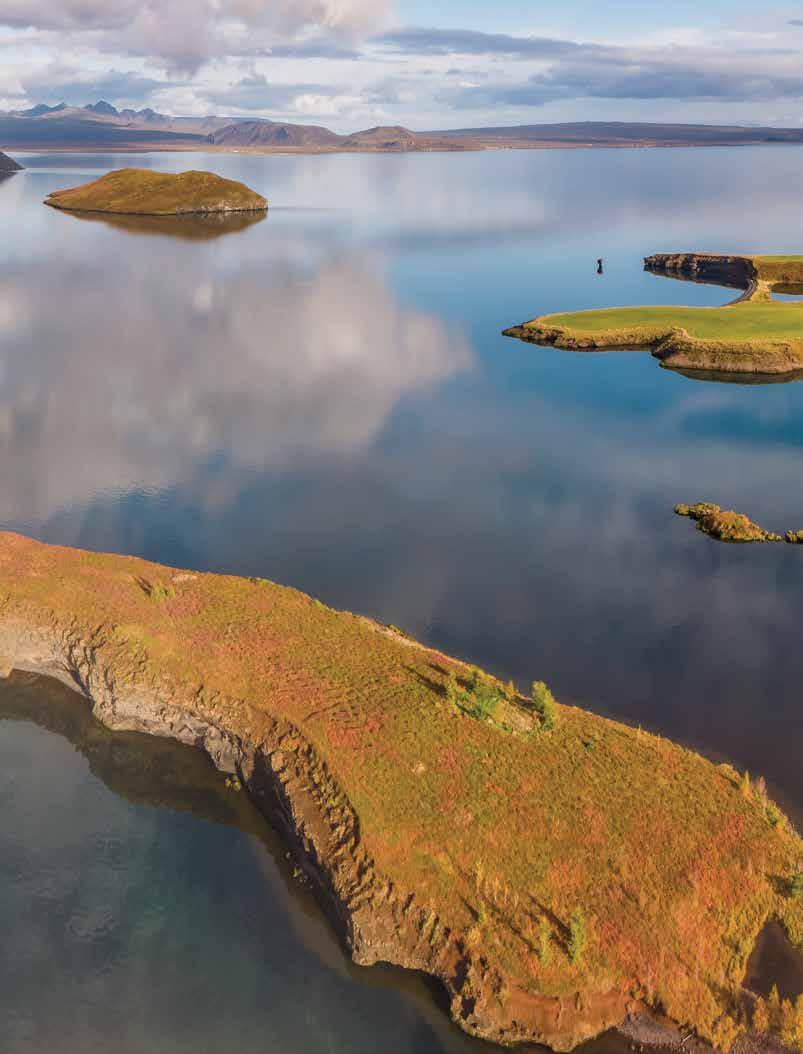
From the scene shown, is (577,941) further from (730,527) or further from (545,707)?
(730,527)

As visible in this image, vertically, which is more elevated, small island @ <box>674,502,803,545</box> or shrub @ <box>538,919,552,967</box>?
shrub @ <box>538,919,552,967</box>

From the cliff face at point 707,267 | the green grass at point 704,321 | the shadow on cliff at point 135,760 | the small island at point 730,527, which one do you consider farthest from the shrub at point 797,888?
the cliff face at point 707,267

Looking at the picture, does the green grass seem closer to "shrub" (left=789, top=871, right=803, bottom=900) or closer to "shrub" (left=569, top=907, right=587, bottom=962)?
"shrub" (left=789, top=871, right=803, bottom=900)

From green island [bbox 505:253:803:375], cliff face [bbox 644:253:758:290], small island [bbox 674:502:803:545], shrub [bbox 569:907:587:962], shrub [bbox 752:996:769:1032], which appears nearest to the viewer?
shrub [bbox 752:996:769:1032]

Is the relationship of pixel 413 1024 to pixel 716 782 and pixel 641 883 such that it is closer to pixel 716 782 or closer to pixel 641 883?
pixel 641 883

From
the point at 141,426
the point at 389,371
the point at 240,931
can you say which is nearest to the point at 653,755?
the point at 240,931

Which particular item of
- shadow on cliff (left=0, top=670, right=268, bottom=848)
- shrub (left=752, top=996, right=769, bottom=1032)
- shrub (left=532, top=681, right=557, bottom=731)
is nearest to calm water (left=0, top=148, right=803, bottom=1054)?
shadow on cliff (left=0, top=670, right=268, bottom=848)
